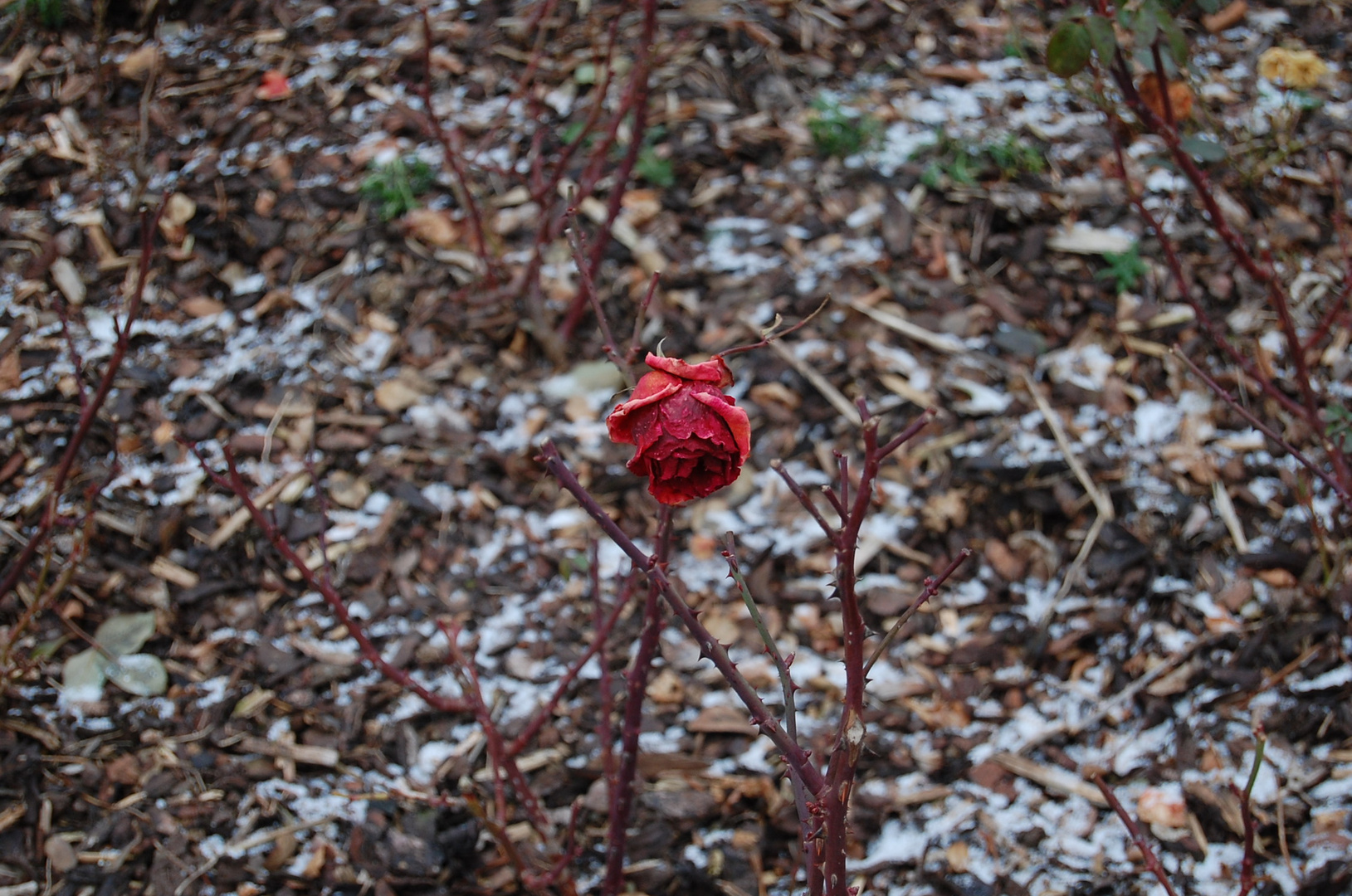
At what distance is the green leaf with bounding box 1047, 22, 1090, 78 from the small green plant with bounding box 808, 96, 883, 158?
1.32 meters

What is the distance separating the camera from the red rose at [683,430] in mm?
1009

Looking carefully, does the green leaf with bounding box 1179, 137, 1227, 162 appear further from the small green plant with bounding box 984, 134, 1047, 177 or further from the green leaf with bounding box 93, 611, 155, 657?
the green leaf with bounding box 93, 611, 155, 657

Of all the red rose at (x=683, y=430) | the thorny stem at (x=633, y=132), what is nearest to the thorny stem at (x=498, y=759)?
the red rose at (x=683, y=430)

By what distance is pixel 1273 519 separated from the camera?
2.36 m

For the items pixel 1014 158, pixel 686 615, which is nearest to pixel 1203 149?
pixel 1014 158

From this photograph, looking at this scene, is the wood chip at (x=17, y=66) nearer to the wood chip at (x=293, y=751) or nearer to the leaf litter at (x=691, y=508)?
the leaf litter at (x=691, y=508)

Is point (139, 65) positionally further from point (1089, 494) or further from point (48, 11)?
point (1089, 494)

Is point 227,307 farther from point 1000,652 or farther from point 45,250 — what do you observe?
point 1000,652

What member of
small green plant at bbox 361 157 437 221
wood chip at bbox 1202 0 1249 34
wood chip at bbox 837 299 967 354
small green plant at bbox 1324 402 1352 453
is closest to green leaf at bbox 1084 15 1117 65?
small green plant at bbox 1324 402 1352 453

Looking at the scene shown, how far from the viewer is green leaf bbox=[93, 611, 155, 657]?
2166 millimetres

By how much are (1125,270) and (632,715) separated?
209cm

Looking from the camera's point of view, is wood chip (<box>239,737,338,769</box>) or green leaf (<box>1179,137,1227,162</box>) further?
wood chip (<box>239,737,338,769</box>)

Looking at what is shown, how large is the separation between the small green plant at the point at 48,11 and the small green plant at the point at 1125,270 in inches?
137

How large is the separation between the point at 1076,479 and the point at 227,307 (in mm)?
2430
